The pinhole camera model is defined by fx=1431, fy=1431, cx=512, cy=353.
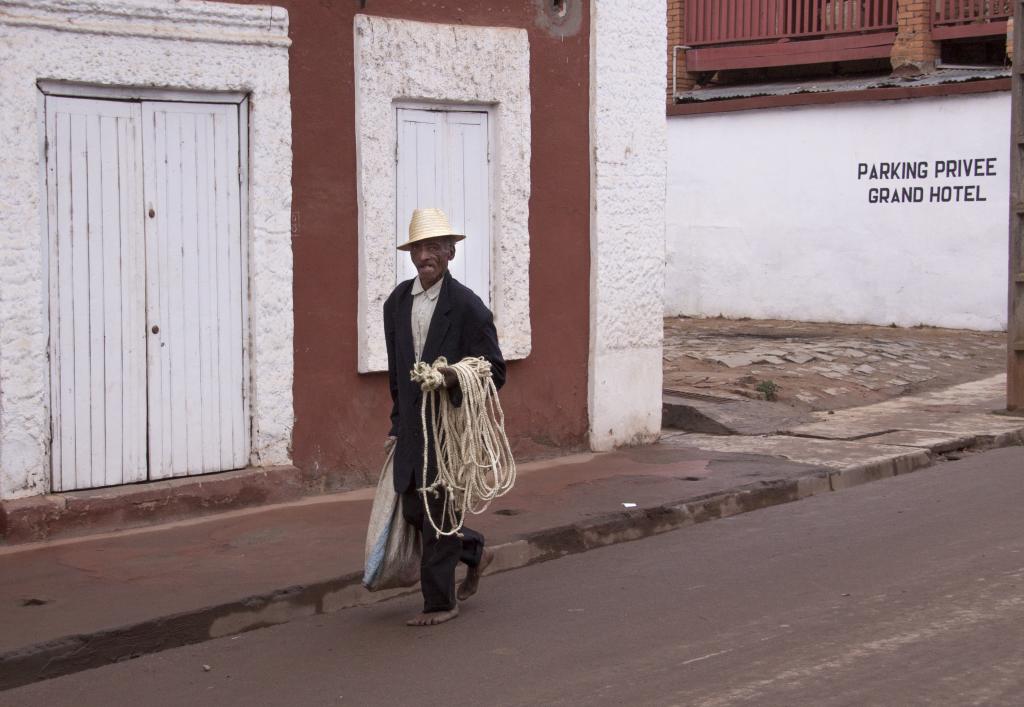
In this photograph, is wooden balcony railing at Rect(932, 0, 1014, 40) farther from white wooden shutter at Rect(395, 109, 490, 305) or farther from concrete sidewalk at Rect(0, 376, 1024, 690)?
white wooden shutter at Rect(395, 109, 490, 305)

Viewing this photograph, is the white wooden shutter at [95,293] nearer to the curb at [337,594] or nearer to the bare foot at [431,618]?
the curb at [337,594]

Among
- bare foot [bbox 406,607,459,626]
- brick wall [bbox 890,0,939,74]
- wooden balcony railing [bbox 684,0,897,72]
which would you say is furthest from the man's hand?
wooden balcony railing [bbox 684,0,897,72]

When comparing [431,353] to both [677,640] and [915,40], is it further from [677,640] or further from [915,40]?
[915,40]

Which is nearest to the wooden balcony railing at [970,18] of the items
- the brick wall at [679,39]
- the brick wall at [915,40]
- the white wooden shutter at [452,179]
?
the brick wall at [915,40]

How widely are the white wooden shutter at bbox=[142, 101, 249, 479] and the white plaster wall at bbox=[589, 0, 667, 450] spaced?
9.83 feet

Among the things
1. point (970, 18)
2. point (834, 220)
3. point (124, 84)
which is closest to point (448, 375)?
point (124, 84)

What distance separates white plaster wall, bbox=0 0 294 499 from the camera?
7.89 metres

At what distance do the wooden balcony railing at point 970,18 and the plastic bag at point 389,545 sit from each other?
54.9 ft

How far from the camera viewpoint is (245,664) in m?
6.08

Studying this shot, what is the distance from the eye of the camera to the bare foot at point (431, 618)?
21.4ft

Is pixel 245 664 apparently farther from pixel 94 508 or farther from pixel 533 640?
pixel 94 508

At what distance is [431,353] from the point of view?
648 cm

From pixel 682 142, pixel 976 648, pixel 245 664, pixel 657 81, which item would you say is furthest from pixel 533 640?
pixel 682 142

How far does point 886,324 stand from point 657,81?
380 inches
